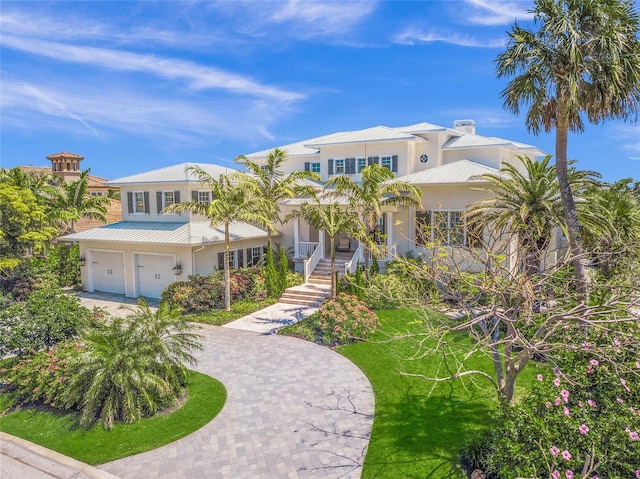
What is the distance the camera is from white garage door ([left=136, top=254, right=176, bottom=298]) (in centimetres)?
2208

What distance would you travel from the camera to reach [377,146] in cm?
2591

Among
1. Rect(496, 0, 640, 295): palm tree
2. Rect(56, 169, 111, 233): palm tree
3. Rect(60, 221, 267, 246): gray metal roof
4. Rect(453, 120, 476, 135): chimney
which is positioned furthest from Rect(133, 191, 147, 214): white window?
Rect(453, 120, 476, 135): chimney

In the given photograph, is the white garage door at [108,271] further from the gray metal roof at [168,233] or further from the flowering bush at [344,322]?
the flowering bush at [344,322]

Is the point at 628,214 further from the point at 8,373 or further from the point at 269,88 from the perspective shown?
the point at 8,373

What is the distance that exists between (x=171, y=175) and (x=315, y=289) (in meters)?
10.8

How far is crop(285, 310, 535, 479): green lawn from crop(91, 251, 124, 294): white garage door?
15731 mm

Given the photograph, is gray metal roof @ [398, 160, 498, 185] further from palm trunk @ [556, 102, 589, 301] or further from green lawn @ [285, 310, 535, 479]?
green lawn @ [285, 310, 535, 479]

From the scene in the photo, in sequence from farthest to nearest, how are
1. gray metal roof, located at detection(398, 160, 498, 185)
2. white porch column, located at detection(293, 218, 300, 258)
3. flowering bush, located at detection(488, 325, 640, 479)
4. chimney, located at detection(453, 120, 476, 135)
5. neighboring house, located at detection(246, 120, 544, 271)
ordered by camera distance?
chimney, located at detection(453, 120, 476, 135), white porch column, located at detection(293, 218, 300, 258), neighboring house, located at detection(246, 120, 544, 271), gray metal roof, located at detection(398, 160, 498, 185), flowering bush, located at detection(488, 325, 640, 479)

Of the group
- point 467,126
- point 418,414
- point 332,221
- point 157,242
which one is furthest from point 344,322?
point 467,126

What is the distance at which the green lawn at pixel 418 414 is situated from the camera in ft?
26.7

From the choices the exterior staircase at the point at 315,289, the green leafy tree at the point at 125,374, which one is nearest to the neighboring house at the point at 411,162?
the exterior staircase at the point at 315,289

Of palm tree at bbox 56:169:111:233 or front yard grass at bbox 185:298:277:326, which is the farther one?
palm tree at bbox 56:169:111:233

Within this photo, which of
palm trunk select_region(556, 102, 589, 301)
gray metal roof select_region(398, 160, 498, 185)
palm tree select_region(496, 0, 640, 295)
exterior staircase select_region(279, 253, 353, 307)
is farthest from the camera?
gray metal roof select_region(398, 160, 498, 185)

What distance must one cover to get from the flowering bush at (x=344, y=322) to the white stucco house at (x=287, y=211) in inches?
241
